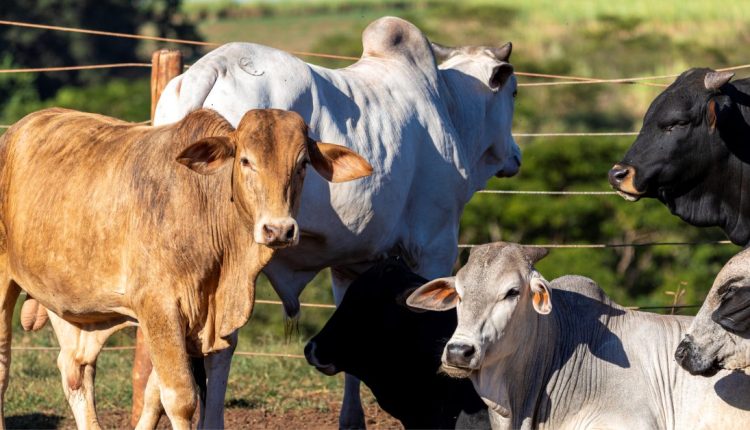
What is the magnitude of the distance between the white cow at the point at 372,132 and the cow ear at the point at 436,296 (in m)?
0.79

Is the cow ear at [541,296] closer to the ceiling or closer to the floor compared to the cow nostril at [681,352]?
closer to the ceiling

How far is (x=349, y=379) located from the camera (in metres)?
6.58

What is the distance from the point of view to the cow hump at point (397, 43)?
6.84m

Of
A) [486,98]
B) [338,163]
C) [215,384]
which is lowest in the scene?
[215,384]

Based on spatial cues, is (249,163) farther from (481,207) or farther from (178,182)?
(481,207)

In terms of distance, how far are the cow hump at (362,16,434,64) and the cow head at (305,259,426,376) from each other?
1359 mm

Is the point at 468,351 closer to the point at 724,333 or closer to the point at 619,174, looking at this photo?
the point at 724,333

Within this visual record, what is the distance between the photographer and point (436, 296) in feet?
17.1

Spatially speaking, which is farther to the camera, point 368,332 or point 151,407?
point 368,332

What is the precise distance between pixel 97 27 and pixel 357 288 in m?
34.4

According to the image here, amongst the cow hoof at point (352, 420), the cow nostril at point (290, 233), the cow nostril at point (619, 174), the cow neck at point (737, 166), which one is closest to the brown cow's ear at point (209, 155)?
the cow nostril at point (290, 233)

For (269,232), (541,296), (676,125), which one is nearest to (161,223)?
(269,232)

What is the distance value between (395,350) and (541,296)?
101 centimetres

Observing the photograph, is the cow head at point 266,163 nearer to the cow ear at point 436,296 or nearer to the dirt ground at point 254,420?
the cow ear at point 436,296
